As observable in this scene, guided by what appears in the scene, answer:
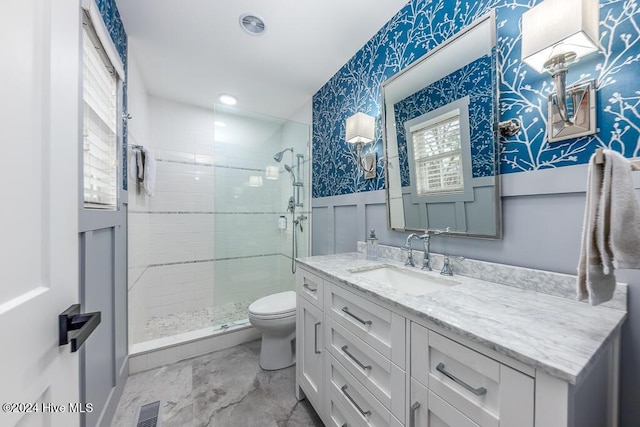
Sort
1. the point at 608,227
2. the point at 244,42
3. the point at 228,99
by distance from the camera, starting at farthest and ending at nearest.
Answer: the point at 228,99 → the point at 244,42 → the point at 608,227

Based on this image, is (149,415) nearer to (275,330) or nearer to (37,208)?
(275,330)

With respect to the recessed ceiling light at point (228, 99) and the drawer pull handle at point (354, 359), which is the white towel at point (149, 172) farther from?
the drawer pull handle at point (354, 359)

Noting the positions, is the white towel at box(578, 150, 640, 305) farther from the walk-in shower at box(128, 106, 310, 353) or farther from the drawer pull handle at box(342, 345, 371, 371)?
the walk-in shower at box(128, 106, 310, 353)

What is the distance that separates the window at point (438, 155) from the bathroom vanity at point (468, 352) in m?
0.44

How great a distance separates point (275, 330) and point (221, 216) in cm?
135

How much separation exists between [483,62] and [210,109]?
285 cm

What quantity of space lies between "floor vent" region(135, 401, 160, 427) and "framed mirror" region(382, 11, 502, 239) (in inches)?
73.6

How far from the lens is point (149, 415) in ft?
4.66

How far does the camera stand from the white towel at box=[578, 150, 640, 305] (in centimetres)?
57

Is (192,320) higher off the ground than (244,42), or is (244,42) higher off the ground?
(244,42)

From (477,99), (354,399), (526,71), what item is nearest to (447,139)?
(477,99)

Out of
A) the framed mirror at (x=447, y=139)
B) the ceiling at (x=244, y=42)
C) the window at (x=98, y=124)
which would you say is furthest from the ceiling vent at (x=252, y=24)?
the framed mirror at (x=447, y=139)

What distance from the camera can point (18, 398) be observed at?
1.31 feet

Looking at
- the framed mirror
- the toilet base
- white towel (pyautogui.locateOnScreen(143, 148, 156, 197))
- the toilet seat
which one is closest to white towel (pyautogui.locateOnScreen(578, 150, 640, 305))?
the framed mirror
